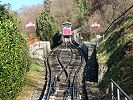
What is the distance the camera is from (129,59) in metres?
27.1

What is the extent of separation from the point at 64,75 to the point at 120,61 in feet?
23.3

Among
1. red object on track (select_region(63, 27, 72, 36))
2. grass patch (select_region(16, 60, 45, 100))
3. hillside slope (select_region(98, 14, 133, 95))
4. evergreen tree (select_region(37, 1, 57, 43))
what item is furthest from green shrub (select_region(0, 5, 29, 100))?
red object on track (select_region(63, 27, 72, 36))

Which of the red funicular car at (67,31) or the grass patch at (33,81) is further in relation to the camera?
the red funicular car at (67,31)

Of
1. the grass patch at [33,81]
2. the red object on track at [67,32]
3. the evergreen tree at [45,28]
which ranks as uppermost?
the red object on track at [67,32]

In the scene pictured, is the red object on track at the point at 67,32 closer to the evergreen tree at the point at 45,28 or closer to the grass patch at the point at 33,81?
the evergreen tree at the point at 45,28

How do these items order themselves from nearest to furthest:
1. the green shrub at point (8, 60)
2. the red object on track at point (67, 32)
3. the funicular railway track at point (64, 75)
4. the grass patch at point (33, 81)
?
the green shrub at point (8, 60), the grass patch at point (33, 81), the funicular railway track at point (64, 75), the red object on track at point (67, 32)

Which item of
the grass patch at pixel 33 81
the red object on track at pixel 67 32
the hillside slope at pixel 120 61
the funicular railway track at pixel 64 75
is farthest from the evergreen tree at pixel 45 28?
the hillside slope at pixel 120 61

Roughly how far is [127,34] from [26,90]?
10519mm

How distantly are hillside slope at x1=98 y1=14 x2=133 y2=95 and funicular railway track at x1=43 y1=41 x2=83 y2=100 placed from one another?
217cm

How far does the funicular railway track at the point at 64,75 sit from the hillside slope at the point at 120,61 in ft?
7.13

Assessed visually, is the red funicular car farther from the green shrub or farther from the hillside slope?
the green shrub

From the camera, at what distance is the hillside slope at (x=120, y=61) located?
24.6m

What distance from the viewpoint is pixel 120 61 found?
28.5 meters

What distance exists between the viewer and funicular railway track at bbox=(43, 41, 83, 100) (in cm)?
2727
